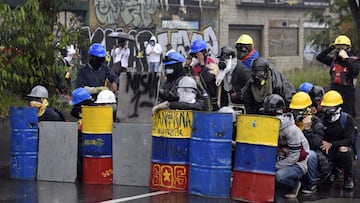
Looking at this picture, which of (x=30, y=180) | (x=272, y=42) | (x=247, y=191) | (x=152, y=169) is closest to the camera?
(x=247, y=191)

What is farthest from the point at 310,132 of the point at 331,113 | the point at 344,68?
the point at 344,68

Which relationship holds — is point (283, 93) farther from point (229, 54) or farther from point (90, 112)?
point (90, 112)

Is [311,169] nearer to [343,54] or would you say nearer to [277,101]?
[277,101]

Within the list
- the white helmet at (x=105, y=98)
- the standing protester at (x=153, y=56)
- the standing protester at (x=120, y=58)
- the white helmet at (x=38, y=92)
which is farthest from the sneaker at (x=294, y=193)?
the standing protester at (x=153, y=56)

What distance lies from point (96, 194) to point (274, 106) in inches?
98.6

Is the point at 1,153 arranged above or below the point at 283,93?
below

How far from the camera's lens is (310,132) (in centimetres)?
944

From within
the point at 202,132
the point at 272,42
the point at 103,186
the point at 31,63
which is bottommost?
the point at 103,186

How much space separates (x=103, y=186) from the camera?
32.1 feet

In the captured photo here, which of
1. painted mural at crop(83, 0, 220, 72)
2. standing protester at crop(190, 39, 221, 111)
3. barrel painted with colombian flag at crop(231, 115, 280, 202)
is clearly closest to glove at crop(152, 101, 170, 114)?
barrel painted with colombian flag at crop(231, 115, 280, 202)

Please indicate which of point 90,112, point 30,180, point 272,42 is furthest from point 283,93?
point 272,42

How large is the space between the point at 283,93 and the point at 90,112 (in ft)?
8.56

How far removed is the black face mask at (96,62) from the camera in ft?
37.0

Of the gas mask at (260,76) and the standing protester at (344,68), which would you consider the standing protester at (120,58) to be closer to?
the standing protester at (344,68)
